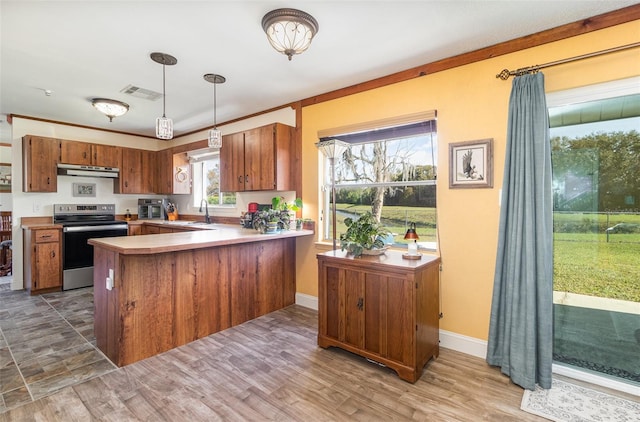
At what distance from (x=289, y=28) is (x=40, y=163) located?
4520 millimetres

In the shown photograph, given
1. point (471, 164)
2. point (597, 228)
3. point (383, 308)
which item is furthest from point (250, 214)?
point (597, 228)

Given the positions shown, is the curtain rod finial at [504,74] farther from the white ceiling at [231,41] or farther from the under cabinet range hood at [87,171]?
the under cabinet range hood at [87,171]

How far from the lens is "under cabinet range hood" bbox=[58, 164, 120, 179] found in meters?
4.65

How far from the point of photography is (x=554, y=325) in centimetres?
234

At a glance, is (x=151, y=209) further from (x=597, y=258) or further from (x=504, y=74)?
(x=597, y=258)

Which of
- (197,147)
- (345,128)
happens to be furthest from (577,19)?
→ (197,147)

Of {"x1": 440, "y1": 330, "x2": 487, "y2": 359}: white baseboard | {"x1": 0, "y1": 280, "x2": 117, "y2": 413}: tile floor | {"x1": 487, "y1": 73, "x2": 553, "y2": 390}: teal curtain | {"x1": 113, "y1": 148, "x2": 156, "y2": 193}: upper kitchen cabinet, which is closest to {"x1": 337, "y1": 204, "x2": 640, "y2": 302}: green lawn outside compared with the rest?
{"x1": 487, "y1": 73, "x2": 553, "y2": 390}: teal curtain

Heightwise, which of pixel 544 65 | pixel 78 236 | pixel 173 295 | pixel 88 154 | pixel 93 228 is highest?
pixel 544 65

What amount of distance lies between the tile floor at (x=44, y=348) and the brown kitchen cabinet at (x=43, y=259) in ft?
0.90

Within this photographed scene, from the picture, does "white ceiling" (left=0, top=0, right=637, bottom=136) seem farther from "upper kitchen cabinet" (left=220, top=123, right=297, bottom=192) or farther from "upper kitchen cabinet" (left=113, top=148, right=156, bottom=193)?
"upper kitchen cabinet" (left=113, top=148, right=156, bottom=193)

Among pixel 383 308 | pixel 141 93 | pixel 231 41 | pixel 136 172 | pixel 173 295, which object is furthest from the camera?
pixel 136 172

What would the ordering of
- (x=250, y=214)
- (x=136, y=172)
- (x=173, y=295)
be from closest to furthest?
1. (x=173, y=295)
2. (x=250, y=214)
3. (x=136, y=172)

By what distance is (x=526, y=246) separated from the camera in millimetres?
2164

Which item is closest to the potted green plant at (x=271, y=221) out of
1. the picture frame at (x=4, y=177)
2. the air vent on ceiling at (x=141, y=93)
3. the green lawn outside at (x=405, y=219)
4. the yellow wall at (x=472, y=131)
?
the green lawn outside at (x=405, y=219)
